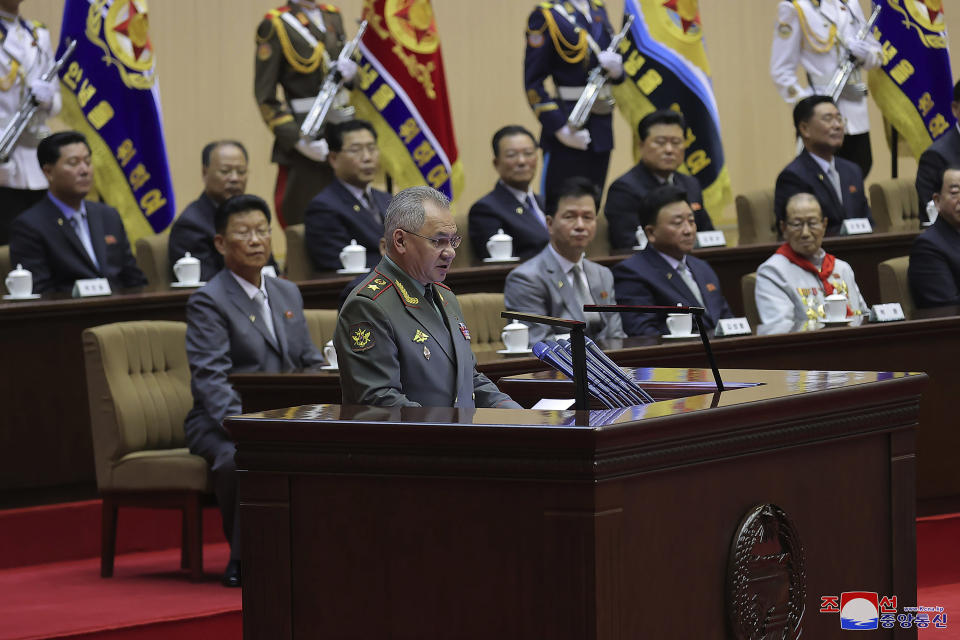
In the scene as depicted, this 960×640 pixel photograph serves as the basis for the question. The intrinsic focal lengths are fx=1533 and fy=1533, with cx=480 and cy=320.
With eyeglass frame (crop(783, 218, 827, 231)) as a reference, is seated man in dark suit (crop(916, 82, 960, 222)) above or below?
above

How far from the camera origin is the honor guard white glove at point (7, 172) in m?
5.21

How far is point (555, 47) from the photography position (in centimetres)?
A: 618

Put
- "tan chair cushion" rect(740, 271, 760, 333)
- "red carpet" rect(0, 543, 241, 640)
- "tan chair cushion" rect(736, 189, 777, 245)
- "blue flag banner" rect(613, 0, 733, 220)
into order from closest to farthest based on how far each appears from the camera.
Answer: "red carpet" rect(0, 543, 241, 640), "tan chair cushion" rect(740, 271, 760, 333), "tan chair cushion" rect(736, 189, 777, 245), "blue flag banner" rect(613, 0, 733, 220)

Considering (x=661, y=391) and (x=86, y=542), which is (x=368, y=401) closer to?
(x=661, y=391)

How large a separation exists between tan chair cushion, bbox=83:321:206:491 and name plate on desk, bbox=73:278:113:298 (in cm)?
47

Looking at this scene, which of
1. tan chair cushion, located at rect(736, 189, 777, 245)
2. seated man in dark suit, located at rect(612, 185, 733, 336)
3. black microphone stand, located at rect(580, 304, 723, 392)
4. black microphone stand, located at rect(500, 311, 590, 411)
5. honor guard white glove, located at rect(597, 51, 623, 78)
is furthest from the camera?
honor guard white glove, located at rect(597, 51, 623, 78)

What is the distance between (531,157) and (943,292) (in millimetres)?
1699

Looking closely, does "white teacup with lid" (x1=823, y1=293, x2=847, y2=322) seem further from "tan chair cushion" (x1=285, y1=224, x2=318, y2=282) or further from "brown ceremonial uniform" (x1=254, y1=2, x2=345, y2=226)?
"brown ceremonial uniform" (x1=254, y1=2, x2=345, y2=226)

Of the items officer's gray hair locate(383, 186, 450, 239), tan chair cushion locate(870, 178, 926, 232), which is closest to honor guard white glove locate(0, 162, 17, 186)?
officer's gray hair locate(383, 186, 450, 239)

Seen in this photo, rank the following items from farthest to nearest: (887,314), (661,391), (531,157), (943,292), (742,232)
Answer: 1. (742,232)
2. (531,157)
3. (943,292)
4. (887,314)
5. (661,391)

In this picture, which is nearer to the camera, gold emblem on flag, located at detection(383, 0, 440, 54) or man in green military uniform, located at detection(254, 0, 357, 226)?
man in green military uniform, located at detection(254, 0, 357, 226)

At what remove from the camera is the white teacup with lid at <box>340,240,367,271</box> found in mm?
4910

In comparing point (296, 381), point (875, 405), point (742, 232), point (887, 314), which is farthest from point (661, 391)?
point (742, 232)

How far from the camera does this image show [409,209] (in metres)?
2.49
